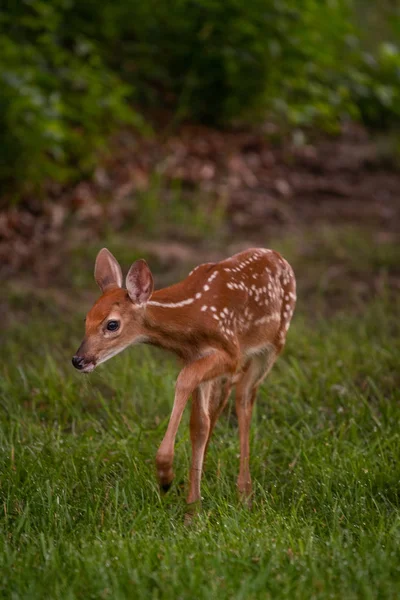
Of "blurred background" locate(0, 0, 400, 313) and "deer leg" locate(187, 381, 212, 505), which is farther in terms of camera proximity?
"blurred background" locate(0, 0, 400, 313)

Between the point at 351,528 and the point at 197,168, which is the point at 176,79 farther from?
the point at 351,528

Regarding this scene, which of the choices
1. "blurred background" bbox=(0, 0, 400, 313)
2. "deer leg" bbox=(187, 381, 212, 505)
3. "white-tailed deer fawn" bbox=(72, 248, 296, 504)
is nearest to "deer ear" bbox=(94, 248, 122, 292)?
"white-tailed deer fawn" bbox=(72, 248, 296, 504)


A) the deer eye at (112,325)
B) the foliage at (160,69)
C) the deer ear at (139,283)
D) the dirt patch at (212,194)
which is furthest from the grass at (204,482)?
the foliage at (160,69)

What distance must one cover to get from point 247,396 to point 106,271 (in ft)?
3.01

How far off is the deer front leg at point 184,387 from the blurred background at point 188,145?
356 centimetres

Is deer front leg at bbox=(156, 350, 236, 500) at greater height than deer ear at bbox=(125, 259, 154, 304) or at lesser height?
lesser

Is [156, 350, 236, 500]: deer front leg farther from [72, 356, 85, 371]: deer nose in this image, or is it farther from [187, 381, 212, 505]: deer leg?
[72, 356, 85, 371]: deer nose

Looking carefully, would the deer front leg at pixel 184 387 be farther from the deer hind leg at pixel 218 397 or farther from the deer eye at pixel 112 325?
the deer eye at pixel 112 325

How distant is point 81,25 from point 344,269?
11.9 feet

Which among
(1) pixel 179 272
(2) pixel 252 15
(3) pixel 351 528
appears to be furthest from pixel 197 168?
(3) pixel 351 528

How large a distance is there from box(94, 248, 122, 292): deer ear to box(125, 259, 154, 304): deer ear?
7.1 inches

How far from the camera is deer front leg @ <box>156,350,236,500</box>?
336 centimetres

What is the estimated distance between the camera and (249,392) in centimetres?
409

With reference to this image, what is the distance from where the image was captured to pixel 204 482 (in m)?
3.95
